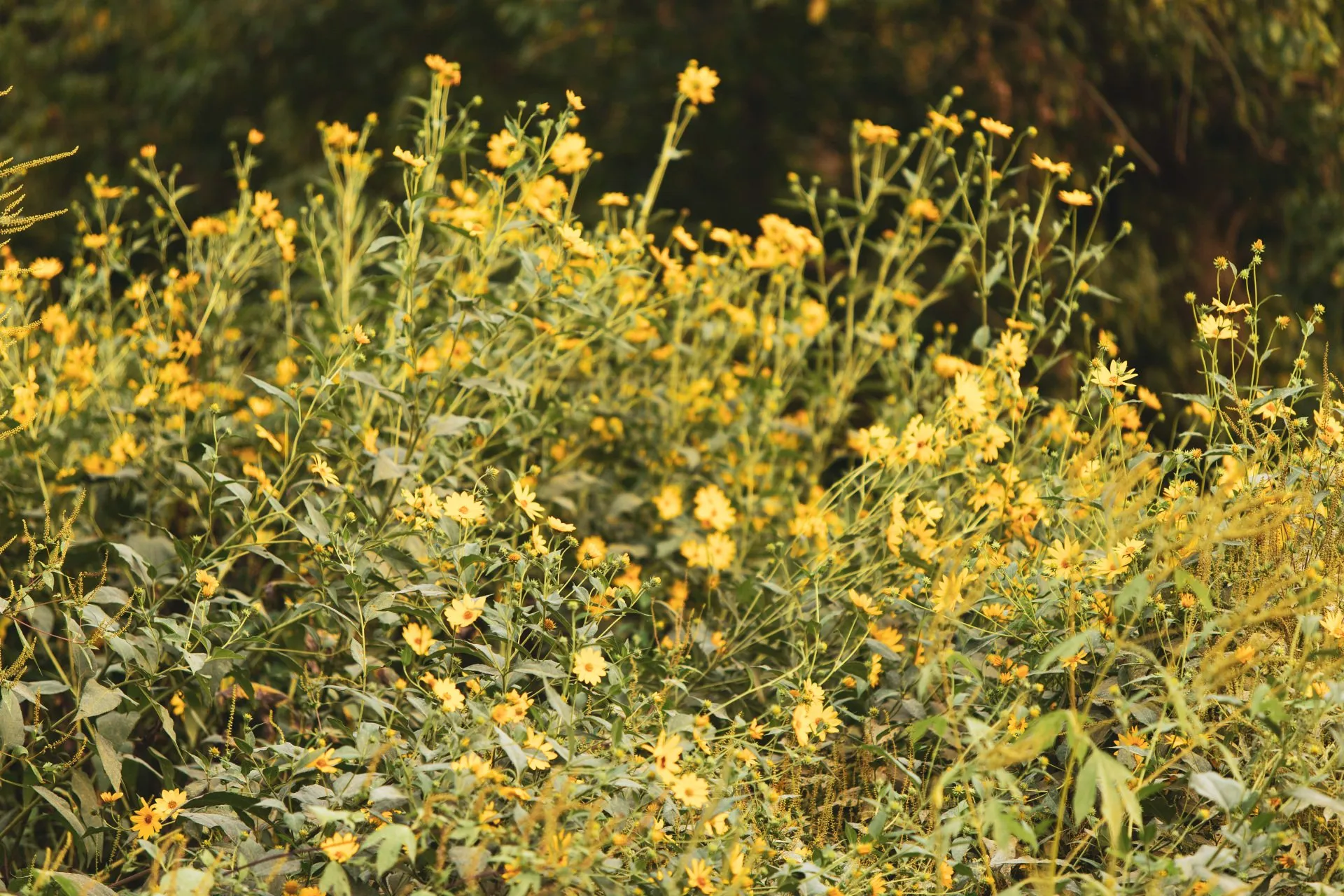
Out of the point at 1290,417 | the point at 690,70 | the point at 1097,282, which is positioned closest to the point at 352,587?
the point at 690,70

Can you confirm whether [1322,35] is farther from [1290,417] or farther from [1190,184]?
[1290,417]

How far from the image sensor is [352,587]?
6.12 feet

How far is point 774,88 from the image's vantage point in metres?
5.83

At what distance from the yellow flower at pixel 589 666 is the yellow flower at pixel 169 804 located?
0.55 metres

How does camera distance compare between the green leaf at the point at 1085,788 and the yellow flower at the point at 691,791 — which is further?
the yellow flower at the point at 691,791

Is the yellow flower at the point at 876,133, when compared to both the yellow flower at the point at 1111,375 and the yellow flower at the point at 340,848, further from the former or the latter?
the yellow flower at the point at 340,848

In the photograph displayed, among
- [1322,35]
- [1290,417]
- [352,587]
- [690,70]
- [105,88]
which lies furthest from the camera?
[105,88]

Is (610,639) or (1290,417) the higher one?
(1290,417)

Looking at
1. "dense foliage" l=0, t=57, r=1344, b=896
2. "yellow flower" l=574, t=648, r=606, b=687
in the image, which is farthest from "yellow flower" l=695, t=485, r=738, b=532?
"yellow flower" l=574, t=648, r=606, b=687

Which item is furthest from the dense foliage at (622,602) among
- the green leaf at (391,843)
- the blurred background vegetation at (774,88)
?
the blurred background vegetation at (774,88)

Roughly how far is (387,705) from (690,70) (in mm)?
1398

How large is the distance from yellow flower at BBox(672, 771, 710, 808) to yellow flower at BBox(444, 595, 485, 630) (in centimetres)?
36

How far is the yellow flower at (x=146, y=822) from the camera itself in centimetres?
170

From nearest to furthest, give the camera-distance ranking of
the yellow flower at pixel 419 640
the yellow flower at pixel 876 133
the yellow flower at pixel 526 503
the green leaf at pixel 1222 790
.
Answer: the green leaf at pixel 1222 790
the yellow flower at pixel 419 640
the yellow flower at pixel 526 503
the yellow flower at pixel 876 133
